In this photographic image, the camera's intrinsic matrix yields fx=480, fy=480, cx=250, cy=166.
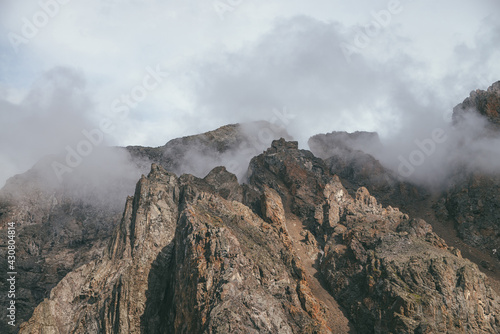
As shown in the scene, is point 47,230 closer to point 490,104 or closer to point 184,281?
point 184,281

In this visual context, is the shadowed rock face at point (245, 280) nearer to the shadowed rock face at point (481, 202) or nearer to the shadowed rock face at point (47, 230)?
the shadowed rock face at point (481, 202)

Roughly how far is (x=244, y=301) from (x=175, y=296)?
1698 centimetres

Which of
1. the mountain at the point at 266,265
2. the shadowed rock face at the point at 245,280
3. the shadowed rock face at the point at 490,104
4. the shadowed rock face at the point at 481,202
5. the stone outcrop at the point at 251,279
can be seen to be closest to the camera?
the shadowed rock face at the point at 245,280

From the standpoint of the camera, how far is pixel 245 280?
95188 millimetres

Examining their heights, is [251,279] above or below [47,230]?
below

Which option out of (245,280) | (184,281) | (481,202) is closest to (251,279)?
(245,280)

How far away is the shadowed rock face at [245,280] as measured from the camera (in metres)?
93.5

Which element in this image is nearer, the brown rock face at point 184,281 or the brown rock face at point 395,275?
the brown rock face at point 184,281

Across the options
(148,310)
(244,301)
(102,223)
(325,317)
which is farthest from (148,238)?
(102,223)

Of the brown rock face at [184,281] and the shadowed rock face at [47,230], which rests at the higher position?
the shadowed rock face at [47,230]

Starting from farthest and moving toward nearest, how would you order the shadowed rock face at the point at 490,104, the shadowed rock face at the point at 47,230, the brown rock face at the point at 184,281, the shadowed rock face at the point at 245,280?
1. the shadowed rock face at the point at 490,104
2. the shadowed rock face at the point at 47,230
3. the shadowed rock face at the point at 245,280
4. the brown rock face at the point at 184,281

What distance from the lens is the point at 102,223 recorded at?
191 m

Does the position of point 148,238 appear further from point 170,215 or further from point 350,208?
point 350,208

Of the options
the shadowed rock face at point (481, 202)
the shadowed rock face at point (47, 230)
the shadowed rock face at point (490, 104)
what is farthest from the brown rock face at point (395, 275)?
the shadowed rock face at point (490, 104)
